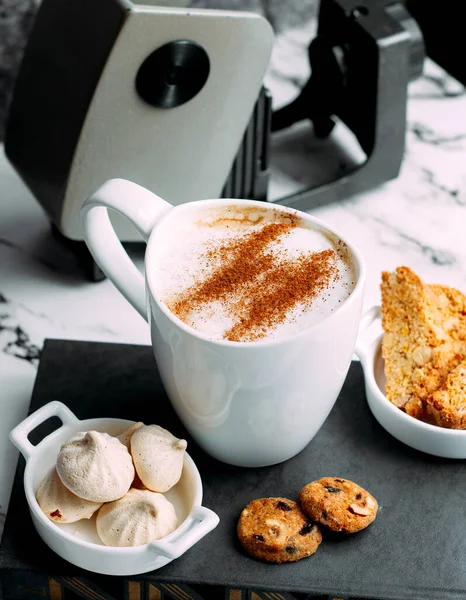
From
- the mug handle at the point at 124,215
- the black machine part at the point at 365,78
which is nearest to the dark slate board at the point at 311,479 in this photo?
the mug handle at the point at 124,215

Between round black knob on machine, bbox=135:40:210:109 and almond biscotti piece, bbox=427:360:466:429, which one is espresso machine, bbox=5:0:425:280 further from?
almond biscotti piece, bbox=427:360:466:429

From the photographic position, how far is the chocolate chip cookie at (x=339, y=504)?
793 mm

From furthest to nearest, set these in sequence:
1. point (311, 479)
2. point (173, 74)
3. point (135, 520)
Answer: point (173, 74)
point (311, 479)
point (135, 520)

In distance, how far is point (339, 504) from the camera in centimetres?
80

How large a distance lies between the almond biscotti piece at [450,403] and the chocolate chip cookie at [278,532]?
157 millimetres

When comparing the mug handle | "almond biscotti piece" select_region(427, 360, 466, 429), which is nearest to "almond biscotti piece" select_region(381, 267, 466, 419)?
"almond biscotti piece" select_region(427, 360, 466, 429)

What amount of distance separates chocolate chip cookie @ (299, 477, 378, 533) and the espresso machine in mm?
403

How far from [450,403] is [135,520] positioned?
0.99ft

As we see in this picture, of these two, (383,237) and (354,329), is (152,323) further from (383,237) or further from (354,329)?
(383,237)

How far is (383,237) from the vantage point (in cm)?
124

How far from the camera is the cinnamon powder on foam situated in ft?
2.55

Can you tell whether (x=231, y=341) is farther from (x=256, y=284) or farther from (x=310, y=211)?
(x=310, y=211)

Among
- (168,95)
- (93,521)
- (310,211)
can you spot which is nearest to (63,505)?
(93,521)

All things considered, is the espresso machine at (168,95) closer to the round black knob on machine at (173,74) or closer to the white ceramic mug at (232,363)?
the round black knob on machine at (173,74)
